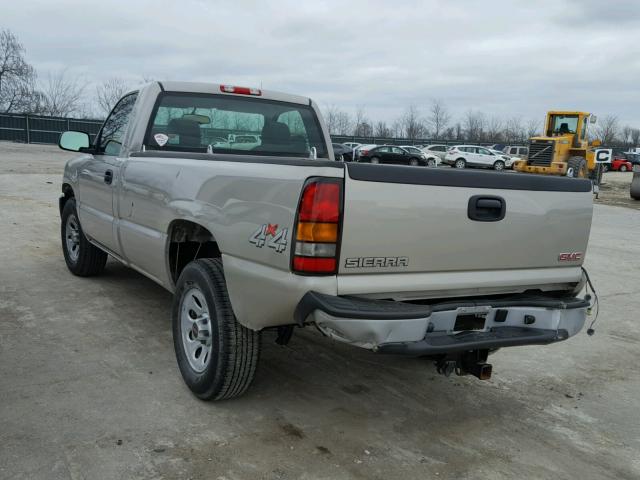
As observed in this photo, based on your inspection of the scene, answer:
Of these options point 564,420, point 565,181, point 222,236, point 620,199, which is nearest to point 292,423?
point 222,236

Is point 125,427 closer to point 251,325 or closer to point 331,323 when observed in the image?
point 251,325

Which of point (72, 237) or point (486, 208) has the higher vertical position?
point (486, 208)

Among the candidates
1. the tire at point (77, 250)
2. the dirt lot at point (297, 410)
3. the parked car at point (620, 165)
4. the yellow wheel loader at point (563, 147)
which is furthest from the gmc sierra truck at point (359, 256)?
the parked car at point (620, 165)

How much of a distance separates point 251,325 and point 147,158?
1.79 m

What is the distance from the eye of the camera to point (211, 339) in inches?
134

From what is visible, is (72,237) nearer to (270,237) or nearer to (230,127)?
(230,127)

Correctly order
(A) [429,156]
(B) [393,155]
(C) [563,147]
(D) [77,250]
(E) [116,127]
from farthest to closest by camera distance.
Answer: (A) [429,156], (B) [393,155], (C) [563,147], (D) [77,250], (E) [116,127]

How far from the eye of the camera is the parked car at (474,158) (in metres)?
38.4

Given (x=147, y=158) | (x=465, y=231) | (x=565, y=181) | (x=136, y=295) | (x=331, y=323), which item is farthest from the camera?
(x=136, y=295)

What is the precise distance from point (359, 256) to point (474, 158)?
3742 centimetres

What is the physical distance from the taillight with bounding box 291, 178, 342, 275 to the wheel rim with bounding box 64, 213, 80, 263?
411 centimetres

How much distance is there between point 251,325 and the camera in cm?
309

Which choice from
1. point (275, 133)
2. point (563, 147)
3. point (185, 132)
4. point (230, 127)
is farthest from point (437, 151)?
point (185, 132)

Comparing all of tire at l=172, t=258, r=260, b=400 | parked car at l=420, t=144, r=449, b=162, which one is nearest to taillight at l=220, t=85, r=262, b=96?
tire at l=172, t=258, r=260, b=400
